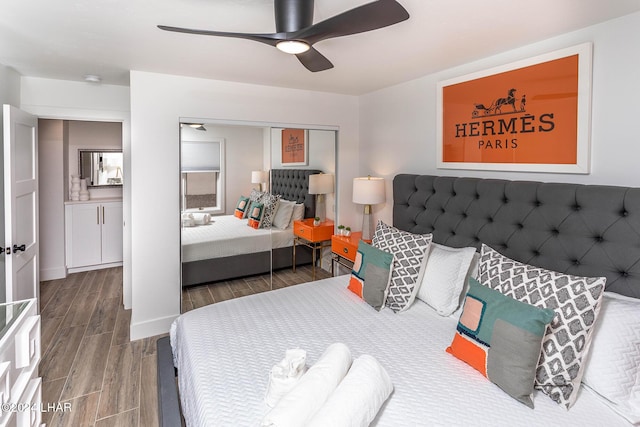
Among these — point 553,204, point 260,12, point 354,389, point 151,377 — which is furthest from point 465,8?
point 151,377

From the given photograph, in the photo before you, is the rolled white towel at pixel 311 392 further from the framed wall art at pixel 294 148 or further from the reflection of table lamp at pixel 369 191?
the framed wall art at pixel 294 148

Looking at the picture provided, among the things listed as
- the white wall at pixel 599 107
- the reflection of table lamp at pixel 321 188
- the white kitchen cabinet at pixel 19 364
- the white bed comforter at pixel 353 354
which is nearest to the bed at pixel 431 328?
the white bed comforter at pixel 353 354

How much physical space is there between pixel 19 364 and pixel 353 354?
1.46 m

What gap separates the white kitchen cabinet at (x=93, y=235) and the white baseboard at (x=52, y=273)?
13 centimetres

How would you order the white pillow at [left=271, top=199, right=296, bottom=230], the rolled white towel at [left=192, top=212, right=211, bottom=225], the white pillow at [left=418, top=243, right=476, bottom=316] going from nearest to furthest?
the white pillow at [left=418, top=243, right=476, bottom=316], the rolled white towel at [left=192, top=212, right=211, bottom=225], the white pillow at [left=271, top=199, right=296, bottom=230]

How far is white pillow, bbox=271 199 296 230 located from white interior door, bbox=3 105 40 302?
201cm

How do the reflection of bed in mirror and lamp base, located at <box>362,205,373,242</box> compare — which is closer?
the reflection of bed in mirror

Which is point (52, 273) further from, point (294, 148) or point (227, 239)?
point (294, 148)

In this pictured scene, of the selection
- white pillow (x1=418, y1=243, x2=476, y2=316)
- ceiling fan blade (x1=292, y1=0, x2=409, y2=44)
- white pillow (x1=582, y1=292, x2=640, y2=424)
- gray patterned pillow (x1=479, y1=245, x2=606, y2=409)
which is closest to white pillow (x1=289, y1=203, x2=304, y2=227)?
white pillow (x1=418, y1=243, x2=476, y2=316)

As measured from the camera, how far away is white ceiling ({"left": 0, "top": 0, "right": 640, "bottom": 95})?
1687mm

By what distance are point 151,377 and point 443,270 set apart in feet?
7.06

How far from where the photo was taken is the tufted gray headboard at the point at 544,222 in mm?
1683

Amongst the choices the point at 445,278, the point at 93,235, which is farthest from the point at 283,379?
the point at 93,235

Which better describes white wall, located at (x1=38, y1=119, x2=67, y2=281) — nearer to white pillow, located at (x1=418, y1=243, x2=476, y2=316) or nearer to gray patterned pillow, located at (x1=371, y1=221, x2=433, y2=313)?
gray patterned pillow, located at (x1=371, y1=221, x2=433, y2=313)
